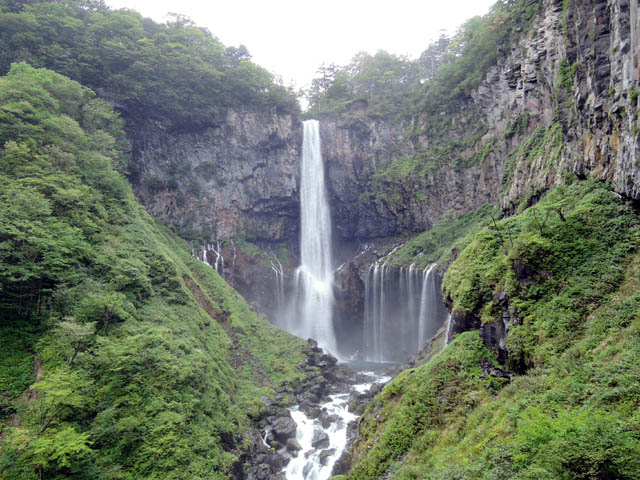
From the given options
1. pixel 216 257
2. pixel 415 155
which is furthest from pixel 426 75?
pixel 216 257

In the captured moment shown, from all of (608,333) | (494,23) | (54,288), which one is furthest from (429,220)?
(54,288)

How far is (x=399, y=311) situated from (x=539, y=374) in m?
19.6

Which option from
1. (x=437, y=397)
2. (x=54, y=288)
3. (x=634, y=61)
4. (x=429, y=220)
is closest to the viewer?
(x=634, y=61)

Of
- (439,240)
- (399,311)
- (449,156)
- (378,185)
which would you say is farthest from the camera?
(378,185)

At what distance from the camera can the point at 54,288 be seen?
36.6ft

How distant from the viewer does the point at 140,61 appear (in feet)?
82.0

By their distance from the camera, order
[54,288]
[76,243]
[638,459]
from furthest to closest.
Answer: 1. [76,243]
2. [54,288]
3. [638,459]

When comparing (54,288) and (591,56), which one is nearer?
(591,56)

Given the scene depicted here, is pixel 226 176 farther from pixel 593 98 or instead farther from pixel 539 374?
pixel 539 374

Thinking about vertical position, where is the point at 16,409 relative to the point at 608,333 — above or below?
below

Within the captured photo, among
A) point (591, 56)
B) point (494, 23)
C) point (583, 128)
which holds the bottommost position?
point (583, 128)

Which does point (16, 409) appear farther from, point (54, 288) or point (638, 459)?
point (638, 459)

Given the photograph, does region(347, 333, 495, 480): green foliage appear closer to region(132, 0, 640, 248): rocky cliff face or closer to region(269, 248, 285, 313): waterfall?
region(132, 0, 640, 248): rocky cliff face

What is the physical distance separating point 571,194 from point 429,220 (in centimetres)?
2125
